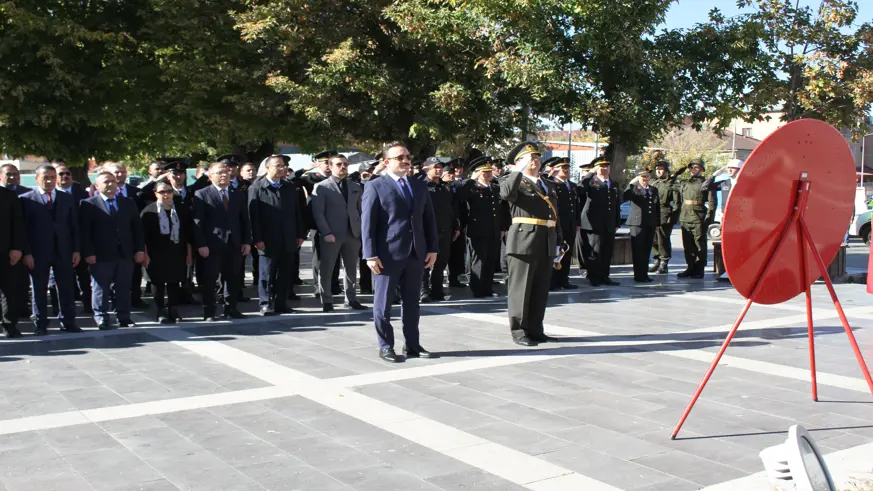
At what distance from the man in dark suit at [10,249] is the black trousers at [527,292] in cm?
513

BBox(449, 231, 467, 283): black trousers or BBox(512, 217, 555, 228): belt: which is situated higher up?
BBox(512, 217, 555, 228): belt

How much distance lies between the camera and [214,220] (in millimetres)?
10727

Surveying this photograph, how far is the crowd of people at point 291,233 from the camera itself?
852cm

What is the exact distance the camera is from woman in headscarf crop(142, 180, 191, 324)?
10742 mm

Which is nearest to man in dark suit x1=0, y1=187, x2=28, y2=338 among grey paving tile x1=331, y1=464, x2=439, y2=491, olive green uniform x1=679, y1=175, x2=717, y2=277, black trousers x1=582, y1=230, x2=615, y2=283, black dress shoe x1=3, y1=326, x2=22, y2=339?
black dress shoe x1=3, y1=326, x2=22, y2=339

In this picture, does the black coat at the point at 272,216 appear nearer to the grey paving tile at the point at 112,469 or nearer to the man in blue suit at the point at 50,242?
the man in blue suit at the point at 50,242

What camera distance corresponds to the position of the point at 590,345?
9.04 metres

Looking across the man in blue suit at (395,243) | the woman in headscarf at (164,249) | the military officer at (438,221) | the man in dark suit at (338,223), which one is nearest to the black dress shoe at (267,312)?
the man in dark suit at (338,223)

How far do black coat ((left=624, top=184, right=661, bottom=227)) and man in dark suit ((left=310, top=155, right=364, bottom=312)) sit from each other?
530cm

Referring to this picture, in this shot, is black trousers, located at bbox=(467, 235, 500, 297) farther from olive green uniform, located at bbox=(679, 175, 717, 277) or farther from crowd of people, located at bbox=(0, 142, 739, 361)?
olive green uniform, located at bbox=(679, 175, 717, 277)

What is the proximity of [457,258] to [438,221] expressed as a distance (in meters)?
1.64

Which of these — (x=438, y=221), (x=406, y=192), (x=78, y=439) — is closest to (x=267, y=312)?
(x=438, y=221)

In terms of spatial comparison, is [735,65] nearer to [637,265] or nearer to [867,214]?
[637,265]

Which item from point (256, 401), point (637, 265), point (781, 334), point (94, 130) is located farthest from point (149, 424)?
point (94, 130)
